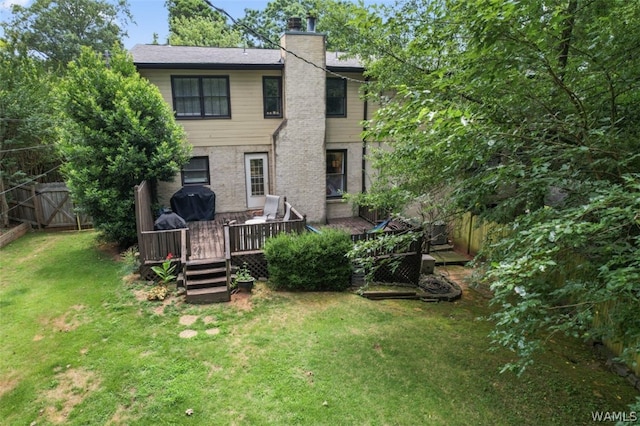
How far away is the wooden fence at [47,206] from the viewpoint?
1405 centimetres

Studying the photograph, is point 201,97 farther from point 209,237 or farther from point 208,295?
point 208,295

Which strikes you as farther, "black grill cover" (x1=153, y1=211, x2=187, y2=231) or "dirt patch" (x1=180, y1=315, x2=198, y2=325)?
"black grill cover" (x1=153, y1=211, x2=187, y2=231)

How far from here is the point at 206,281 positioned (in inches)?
351

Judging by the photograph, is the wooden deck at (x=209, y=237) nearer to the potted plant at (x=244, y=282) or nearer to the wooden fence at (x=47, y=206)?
the potted plant at (x=244, y=282)

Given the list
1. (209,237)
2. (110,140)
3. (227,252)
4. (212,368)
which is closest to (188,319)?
→ (212,368)

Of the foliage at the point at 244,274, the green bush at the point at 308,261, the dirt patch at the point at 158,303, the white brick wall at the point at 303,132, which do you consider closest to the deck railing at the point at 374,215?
the white brick wall at the point at 303,132

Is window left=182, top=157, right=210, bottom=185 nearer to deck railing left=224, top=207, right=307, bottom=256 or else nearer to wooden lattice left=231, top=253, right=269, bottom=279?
deck railing left=224, top=207, right=307, bottom=256

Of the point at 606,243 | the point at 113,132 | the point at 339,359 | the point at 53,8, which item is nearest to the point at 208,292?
the point at 339,359

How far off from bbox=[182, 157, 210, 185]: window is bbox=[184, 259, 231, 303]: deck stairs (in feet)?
16.9

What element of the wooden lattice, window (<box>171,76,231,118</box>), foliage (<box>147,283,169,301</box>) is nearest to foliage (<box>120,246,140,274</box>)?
foliage (<box>147,283,169,301</box>)

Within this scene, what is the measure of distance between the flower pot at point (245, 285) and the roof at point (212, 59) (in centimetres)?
776

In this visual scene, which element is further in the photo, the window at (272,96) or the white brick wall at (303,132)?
the window at (272,96)

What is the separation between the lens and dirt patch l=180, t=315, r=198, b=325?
25.0ft

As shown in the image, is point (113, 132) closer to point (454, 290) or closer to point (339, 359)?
point (339, 359)
